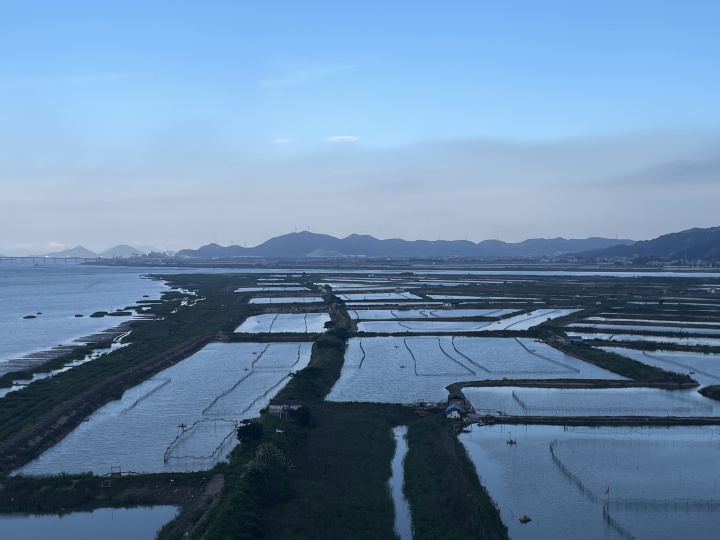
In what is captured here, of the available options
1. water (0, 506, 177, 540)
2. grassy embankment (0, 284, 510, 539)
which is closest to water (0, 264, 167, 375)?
grassy embankment (0, 284, 510, 539)

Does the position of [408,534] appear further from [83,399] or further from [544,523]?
[83,399]

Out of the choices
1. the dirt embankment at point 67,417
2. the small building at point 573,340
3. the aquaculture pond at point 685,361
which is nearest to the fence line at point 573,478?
the aquaculture pond at point 685,361

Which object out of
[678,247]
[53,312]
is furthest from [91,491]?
[678,247]

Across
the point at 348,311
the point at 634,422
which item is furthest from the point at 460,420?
the point at 348,311

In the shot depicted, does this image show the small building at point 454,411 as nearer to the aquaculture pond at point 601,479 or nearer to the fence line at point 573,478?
the aquaculture pond at point 601,479

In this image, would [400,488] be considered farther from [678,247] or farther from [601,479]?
[678,247]

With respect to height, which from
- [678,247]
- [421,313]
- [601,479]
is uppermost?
[678,247]

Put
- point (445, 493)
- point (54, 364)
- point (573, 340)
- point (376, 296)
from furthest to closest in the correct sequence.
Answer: point (376, 296), point (573, 340), point (54, 364), point (445, 493)
